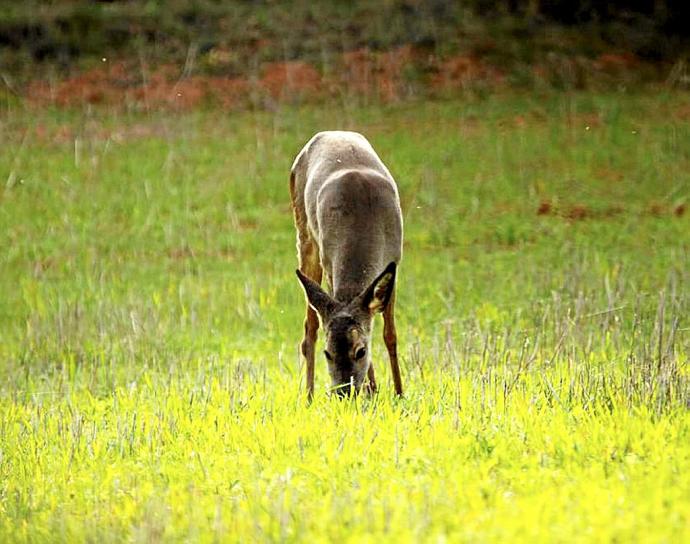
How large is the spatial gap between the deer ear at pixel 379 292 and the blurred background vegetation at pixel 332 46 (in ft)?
67.6

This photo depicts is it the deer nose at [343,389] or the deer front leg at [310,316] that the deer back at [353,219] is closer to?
the deer front leg at [310,316]

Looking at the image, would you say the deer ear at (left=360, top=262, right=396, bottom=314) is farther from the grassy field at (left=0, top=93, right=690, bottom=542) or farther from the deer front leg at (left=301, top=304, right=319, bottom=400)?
the deer front leg at (left=301, top=304, right=319, bottom=400)

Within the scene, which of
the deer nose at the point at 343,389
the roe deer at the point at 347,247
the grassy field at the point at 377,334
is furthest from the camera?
the roe deer at the point at 347,247

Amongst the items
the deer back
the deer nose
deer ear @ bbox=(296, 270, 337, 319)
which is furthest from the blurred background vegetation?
the deer nose

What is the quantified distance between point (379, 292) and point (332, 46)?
24784mm

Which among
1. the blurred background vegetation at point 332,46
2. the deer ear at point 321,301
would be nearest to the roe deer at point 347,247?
the deer ear at point 321,301

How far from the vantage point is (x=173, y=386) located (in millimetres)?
10195

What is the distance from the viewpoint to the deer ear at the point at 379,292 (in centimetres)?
944

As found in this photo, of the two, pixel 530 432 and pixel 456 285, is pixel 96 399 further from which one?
pixel 456 285

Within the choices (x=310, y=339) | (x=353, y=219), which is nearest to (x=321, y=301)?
(x=353, y=219)

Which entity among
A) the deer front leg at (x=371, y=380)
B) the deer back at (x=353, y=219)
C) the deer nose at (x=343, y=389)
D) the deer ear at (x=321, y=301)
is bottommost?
the deer front leg at (x=371, y=380)

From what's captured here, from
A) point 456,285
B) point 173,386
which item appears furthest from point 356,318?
point 456,285

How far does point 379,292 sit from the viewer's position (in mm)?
9578

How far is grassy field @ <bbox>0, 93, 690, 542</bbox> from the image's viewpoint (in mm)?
6488
